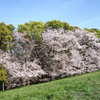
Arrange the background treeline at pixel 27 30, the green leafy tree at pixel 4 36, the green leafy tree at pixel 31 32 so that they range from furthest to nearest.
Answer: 1. the green leafy tree at pixel 31 32
2. the background treeline at pixel 27 30
3. the green leafy tree at pixel 4 36

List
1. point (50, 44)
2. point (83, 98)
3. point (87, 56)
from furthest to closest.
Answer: point (87, 56), point (50, 44), point (83, 98)

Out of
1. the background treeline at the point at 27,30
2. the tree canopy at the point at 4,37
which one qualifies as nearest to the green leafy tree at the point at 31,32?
the background treeline at the point at 27,30

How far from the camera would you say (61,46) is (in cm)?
1473

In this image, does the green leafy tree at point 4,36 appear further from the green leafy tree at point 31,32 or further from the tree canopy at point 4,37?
the green leafy tree at point 31,32

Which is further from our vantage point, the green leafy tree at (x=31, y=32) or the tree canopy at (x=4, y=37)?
the green leafy tree at (x=31, y=32)

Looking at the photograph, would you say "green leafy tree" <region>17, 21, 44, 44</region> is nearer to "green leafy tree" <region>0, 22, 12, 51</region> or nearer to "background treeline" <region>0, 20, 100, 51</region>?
"background treeline" <region>0, 20, 100, 51</region>

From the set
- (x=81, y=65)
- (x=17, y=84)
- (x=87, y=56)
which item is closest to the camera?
(x=17, y=84)

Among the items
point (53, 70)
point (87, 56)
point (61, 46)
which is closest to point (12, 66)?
point (53, 70)

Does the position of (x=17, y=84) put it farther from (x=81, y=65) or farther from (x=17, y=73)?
(x=81, y=65)

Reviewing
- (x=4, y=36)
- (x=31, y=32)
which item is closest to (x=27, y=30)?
(x=31, y=32)

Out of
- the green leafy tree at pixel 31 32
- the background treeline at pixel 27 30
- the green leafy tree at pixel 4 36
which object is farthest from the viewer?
Answer: the green leafy tree at pixel 31 32

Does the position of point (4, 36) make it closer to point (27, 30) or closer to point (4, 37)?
point (4, 37)

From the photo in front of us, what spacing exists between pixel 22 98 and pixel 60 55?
10353 mm

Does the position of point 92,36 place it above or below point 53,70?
above
